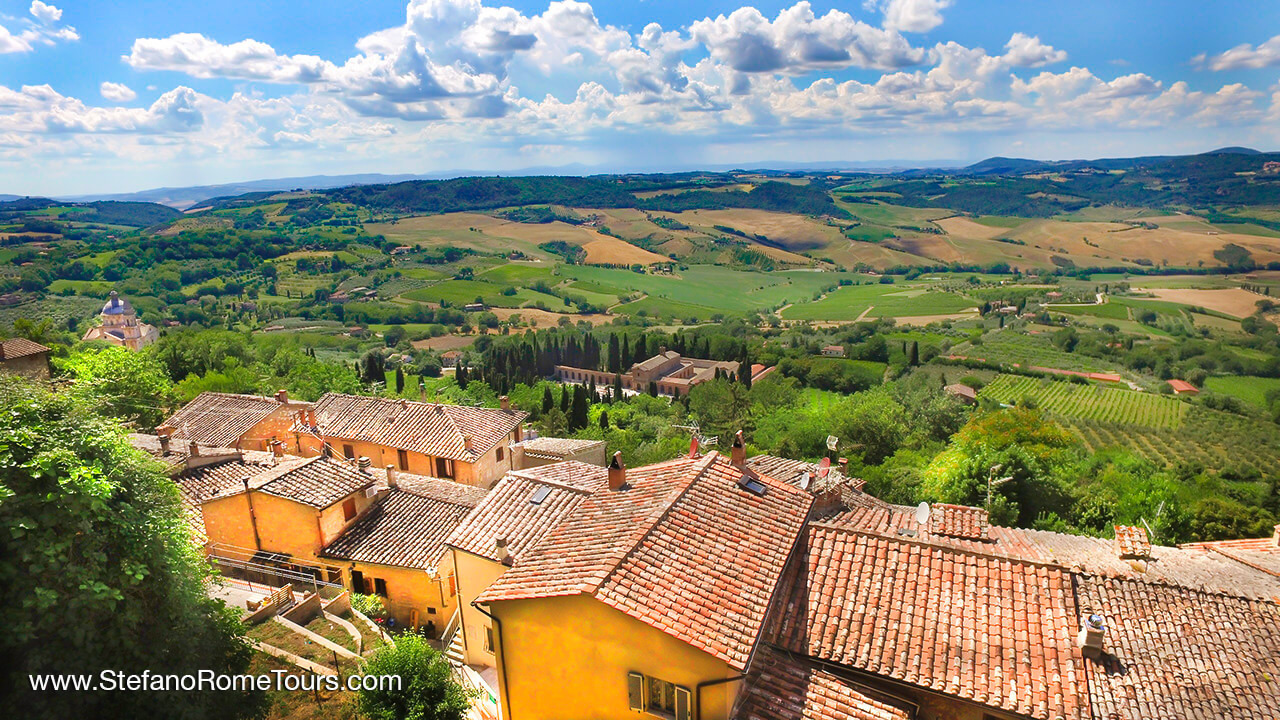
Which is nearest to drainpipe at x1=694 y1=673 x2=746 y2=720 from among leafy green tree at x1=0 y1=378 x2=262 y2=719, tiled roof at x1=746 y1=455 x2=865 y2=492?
leafy green tree at x1=0 y1=378 x2=262 y2=719

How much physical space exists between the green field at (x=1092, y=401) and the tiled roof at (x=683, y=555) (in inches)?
3047

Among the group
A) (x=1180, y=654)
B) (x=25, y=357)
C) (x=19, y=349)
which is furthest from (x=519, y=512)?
(x=19, y=349)

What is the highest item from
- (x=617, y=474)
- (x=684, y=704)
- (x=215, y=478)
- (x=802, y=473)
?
(x=617, y=474)

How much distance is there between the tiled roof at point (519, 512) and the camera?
53.3 ft

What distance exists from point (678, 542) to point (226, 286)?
595 ft

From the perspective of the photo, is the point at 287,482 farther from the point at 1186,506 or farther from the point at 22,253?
the point at 22,253

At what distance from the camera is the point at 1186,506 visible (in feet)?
102

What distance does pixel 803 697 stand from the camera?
426 inches

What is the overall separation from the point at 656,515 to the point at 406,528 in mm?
13619

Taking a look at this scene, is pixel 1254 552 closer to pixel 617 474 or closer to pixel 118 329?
pixel 617 474

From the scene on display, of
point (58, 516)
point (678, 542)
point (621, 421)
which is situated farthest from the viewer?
point (621, 421)

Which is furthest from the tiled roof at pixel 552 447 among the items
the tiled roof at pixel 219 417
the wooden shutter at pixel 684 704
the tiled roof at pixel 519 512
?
the wooden shutter at pixel 684 704

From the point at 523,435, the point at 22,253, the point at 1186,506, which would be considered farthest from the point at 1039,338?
the point at 22,253

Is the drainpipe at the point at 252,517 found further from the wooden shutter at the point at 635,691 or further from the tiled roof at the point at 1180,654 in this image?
the tiled roof at the point at 1180,654
